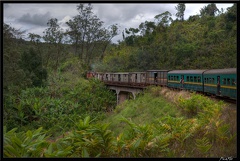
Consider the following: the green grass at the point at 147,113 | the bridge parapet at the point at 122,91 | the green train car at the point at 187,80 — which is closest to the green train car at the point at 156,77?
the green train car at the point at 187,80

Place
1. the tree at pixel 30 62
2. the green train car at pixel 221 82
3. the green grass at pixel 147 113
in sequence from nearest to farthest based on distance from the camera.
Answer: the green train car at pixel 221 82 → the green grass at pixel 147 113 → the tree at pixel 30 62

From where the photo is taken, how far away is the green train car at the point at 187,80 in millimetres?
14559

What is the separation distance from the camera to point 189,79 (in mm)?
15914

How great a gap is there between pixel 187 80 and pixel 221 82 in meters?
5.42

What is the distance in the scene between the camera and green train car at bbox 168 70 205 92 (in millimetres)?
14559

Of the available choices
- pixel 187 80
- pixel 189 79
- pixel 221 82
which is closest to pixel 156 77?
pixel 187 80

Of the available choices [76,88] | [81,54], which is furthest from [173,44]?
[76,88]

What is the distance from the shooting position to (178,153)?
4617 millimetres

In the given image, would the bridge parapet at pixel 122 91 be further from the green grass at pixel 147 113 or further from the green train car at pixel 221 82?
the green train car at pixel 221 82

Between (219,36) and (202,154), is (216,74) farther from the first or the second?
(219,36)

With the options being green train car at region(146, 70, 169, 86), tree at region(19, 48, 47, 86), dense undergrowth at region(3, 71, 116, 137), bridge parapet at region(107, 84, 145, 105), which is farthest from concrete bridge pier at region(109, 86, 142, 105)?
tree at region(19, 48, 47, 86)

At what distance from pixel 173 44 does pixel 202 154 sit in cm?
2087

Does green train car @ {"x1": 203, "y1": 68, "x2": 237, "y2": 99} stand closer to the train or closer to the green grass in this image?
the train

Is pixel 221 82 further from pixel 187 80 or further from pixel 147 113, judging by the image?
pixel 187 80
